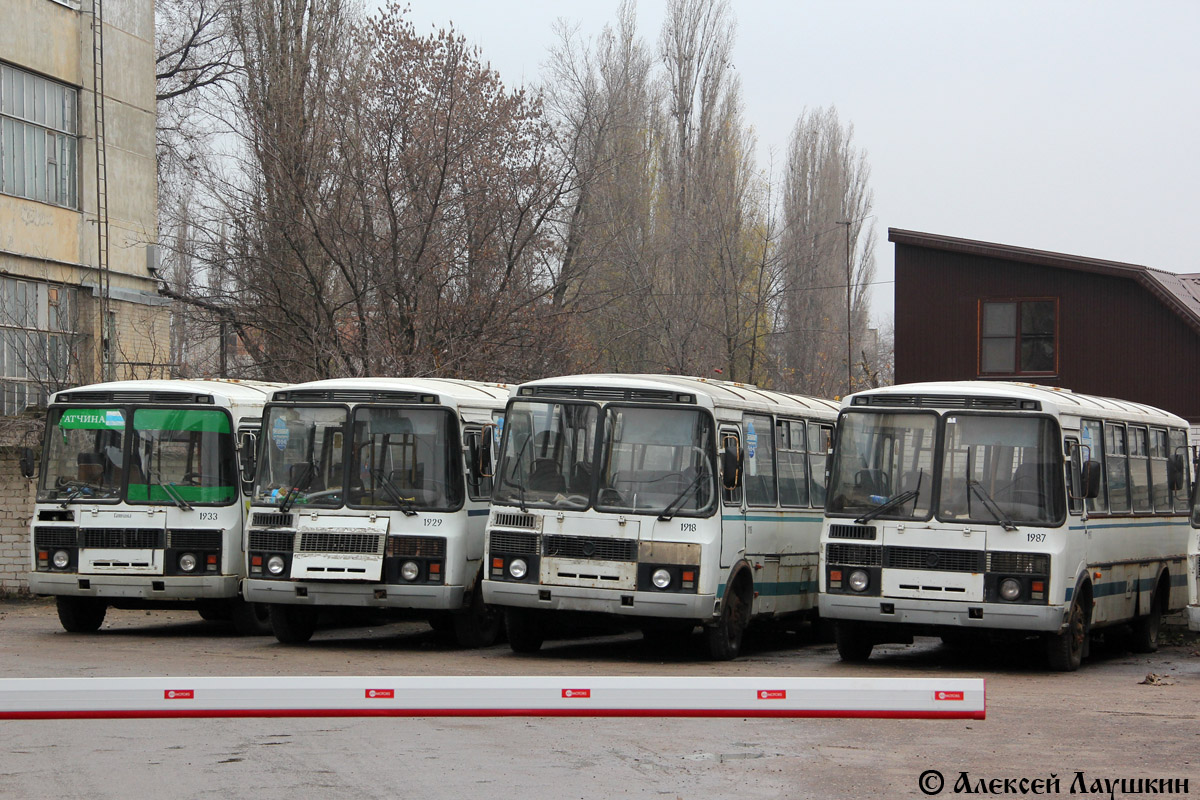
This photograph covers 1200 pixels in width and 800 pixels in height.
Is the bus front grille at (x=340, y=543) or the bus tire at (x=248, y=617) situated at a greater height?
the bus front grille at (x=340, y=543)

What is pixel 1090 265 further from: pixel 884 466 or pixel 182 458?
pixel 182 458

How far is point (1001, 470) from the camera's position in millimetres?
14727

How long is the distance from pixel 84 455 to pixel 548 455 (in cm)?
580

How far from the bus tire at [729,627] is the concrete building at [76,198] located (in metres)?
15.7

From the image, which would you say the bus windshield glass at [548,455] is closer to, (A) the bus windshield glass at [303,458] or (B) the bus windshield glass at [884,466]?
(A) the bus windshield glass at [303,458]

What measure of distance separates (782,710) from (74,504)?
38.3 feet

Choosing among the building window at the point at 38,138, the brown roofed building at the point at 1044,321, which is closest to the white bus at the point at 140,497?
the building window at the point at 38,138

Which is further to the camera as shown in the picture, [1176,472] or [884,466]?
[1176,472]

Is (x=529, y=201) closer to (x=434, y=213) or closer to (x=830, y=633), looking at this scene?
(x=434, y=213)

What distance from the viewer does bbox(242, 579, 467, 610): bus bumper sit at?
1577 centimetres

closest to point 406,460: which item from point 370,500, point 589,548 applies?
point 370,500

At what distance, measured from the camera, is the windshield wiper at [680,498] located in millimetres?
14844

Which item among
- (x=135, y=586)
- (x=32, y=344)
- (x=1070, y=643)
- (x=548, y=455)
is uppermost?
(x=32, y=344)

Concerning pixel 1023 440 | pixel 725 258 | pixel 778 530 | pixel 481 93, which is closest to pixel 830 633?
pixel 778 530
